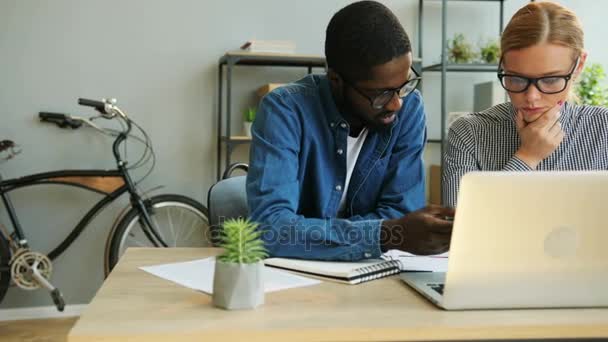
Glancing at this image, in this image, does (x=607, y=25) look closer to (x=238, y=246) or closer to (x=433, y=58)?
(x=433, y=58)

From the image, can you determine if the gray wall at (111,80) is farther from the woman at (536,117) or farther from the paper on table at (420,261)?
the paper on table at (420,261)

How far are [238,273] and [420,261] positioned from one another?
477 millimetres

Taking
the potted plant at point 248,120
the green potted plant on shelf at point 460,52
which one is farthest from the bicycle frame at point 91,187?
the green potted plant on shelf at point 460,52

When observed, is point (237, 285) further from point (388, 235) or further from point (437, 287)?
point (388, 235)

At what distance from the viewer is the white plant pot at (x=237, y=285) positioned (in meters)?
0.87

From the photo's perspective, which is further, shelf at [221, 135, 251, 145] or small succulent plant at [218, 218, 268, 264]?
shelf at [221, 135, 251, 145]

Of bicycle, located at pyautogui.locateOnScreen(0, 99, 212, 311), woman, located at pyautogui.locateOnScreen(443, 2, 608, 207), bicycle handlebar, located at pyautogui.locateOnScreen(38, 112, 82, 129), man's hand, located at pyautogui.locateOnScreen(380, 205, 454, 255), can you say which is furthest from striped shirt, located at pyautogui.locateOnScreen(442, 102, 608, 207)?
bicycle handlebar, located at pyautogui.locateOnScreen(38, 112, 82, 129)

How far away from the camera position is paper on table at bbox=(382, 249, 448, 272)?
1.17 m

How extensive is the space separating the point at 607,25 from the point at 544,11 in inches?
99.3

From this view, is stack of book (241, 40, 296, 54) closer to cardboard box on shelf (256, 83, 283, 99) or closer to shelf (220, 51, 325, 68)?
shelf (220, 51, 325, 68)

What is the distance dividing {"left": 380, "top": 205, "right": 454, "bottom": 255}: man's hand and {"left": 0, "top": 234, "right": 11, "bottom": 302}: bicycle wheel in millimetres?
2271

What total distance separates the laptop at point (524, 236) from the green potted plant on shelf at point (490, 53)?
266cm

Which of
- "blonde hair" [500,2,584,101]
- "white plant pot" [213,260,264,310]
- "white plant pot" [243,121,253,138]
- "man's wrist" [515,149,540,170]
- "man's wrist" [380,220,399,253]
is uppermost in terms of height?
"blonde hair" [500,2,584,101]

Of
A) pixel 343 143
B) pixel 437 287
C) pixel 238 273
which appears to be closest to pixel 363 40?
pixel 343 143
